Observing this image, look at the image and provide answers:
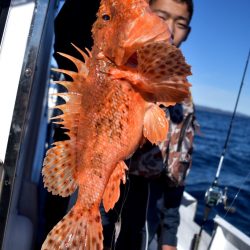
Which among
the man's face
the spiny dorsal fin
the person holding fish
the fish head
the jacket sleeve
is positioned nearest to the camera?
the fish head

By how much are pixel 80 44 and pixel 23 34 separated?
0.61m

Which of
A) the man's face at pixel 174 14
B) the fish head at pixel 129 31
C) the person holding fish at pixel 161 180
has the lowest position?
the person holding fish at pixel 161 180

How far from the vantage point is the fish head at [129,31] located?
116 cm

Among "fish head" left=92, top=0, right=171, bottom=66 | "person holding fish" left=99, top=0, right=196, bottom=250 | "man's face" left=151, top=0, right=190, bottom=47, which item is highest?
"man's face" left=151, top=0, right=190, bottom=47

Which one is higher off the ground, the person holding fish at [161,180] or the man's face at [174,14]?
the man's face at [174,14]

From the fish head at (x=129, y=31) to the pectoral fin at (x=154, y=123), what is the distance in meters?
0.23

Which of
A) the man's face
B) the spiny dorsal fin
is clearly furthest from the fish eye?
the man's face

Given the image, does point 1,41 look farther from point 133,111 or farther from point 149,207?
point 149,207

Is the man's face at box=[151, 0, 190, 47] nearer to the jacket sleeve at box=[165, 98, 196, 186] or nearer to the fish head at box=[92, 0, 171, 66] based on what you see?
the jacket sleeve at box=[165, 98, 196, 186]

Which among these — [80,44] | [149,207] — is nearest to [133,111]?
[80,44]

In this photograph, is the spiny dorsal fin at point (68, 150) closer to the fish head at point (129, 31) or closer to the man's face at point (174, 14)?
the fish head at point (129, 31)

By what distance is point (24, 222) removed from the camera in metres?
3.00

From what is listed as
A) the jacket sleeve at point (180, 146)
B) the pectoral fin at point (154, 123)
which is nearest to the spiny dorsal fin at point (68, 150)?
the pectoral fin at point (154, 123)

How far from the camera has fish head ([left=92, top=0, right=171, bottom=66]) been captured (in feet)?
3.80
